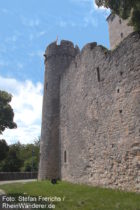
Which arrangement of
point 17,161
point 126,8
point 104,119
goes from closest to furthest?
1. point 126,8
2. point 104,119
3. point 17,161

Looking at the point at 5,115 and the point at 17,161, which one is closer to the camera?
the point at 5,115

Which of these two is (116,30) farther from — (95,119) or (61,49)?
(95,119)

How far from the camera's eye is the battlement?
19719 mm

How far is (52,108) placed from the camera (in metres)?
17.8

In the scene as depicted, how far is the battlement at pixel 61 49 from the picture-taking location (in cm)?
1972

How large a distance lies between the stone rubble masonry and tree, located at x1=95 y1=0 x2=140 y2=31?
80 centimetres

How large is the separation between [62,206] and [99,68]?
7.61 metres

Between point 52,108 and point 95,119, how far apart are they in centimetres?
685

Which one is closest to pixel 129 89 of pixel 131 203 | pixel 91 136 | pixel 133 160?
pixel 133 160

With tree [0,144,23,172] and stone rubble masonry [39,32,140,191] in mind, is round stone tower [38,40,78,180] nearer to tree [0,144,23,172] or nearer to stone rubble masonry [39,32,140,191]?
stone rubble masonry [39,32,140,191]

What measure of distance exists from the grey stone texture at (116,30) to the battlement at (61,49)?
4215 millimetres

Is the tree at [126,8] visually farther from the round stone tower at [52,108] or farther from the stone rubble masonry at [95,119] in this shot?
the round stone tower at [52,108]

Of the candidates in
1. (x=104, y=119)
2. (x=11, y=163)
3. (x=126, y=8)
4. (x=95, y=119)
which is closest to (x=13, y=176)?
(x=11, y=163)

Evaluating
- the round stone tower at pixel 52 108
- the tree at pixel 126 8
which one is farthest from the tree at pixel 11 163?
the tree at pixel 126 8
